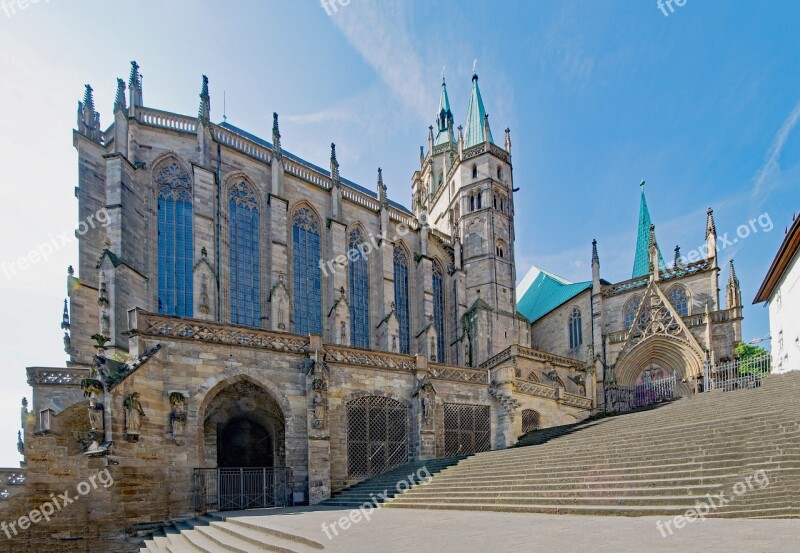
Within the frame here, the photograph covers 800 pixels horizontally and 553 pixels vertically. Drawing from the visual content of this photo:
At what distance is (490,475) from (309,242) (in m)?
Result: 17.9

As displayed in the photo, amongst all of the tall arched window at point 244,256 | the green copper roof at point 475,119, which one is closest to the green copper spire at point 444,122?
the green copper roof at point 475,119

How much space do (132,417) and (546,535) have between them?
410 inches

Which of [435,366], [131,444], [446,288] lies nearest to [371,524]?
[131,444]

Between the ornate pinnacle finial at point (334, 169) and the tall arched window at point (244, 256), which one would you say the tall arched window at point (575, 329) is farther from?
the tall arched window at point (244, 256)

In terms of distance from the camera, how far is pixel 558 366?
29031 millimetres

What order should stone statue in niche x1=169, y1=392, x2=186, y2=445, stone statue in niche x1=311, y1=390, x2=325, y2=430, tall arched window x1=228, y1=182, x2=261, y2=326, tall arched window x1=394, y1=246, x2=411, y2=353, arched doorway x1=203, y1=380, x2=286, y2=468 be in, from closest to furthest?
stone statue in niche x1=169, y1=392, x2=186, y2=445 → arched doorway x1=203, y1=380, x2=286, y2=468 → stone statue in niche x1=311, y1=390, x2=325, y2=430 → tall arched window x1=228, y1=182, x2=261, y2=326 → tall arched window x1=394, y1=246, x2=411, y2=353

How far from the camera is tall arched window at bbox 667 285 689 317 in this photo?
2869cm

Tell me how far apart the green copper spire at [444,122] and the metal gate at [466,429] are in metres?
35.3

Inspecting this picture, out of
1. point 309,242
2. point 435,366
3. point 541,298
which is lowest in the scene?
point 435,366

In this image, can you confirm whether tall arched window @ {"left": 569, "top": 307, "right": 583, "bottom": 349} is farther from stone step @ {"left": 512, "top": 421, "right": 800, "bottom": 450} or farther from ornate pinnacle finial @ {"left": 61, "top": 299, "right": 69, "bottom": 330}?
ornate pinnacle finial @ {"left": 61, "top": 299, "right": 69, "bottom": 330}

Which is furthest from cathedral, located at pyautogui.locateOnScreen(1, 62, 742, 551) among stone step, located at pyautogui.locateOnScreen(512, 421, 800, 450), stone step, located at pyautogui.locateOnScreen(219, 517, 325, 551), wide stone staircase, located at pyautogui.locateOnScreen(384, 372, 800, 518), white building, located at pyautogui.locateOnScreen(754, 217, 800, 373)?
stone step, located at pyautogui.locateOnScreen(512, 421, 800, 450)

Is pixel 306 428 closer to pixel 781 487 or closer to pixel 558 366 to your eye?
pixel 781 487

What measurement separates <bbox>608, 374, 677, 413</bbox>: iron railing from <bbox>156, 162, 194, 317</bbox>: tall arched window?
2286 cm

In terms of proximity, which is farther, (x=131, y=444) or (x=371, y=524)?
(x=131, y=444)
